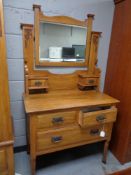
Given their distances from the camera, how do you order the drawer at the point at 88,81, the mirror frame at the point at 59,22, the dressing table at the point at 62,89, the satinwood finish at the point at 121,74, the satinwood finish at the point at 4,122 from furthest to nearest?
the drawer at the point at 88,81
the satinwood finish at the point at 121,74
the mirror frame at the point at 59,22
the dressing table at the point at 62,89
the satinwood finish at the point at 4,122

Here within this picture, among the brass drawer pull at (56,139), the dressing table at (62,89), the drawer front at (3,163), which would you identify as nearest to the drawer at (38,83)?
the dressing table at (62,89)

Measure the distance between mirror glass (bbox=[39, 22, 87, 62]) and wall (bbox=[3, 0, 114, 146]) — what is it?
0.13 meters

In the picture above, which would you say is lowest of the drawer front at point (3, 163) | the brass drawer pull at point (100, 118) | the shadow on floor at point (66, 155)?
the shadow on floor at point (66, 155)

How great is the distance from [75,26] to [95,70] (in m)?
0.56

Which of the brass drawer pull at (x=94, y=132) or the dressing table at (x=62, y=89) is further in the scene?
Result: the brass drawer pull at (x=94, y=132)

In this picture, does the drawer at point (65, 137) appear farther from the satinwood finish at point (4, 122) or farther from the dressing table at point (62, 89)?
the satinwood finish at point (4, 122)

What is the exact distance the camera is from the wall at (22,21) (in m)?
1.38

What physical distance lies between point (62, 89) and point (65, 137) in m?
0.55

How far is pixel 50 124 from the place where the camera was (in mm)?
1282

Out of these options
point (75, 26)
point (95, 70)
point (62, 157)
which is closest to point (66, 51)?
point (75, 26)

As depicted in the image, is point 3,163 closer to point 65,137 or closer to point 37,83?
point 65,137

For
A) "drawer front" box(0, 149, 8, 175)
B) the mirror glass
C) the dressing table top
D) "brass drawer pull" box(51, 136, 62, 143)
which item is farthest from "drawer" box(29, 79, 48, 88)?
"drawer front" box(0, 149, 8, 175)

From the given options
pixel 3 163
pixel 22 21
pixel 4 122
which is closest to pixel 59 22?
pixel 22 21

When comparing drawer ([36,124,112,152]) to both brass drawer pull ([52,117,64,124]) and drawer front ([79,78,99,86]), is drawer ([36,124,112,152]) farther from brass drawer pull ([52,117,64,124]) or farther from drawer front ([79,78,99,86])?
drawer front ([79,78,99,86])
